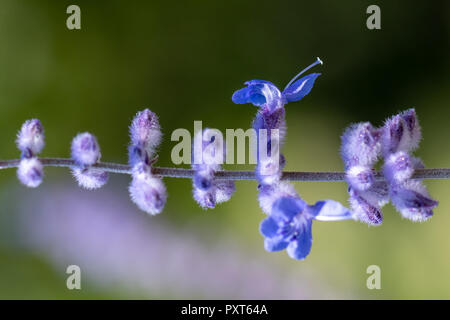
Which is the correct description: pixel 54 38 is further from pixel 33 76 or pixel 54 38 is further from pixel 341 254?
pixel 341 254

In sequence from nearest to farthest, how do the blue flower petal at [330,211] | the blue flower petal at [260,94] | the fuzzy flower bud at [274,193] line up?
the blue flower petal at [330,211] < the fuzzy flower bud at [274,193] < the blue flower petal at [260,94]

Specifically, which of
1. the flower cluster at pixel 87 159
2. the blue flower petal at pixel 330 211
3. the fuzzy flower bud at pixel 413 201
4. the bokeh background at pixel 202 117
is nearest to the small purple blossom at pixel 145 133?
the flower cluster at pixel 87 159

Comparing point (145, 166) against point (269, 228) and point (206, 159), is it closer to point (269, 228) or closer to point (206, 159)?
point (206, 159)

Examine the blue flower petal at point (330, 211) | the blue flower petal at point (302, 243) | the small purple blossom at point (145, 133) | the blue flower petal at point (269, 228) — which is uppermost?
the small purple blossom at point (145, 133)

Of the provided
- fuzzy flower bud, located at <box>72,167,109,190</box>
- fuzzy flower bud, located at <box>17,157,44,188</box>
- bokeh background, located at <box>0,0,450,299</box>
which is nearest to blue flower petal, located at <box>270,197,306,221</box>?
fuzzy flower bud, located at <box>72,167,109,190</box>

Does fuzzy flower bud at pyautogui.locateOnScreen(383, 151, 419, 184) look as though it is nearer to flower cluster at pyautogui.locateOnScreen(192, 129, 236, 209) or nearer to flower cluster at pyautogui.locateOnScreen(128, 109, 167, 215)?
flower cluster at pyautogui.locateOnScreen(192, 129, 236, 209)

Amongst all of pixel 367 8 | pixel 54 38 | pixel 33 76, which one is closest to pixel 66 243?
pixel 33 76

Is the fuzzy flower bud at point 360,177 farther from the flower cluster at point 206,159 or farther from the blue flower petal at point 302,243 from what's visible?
the flower cluster at point 206,159
